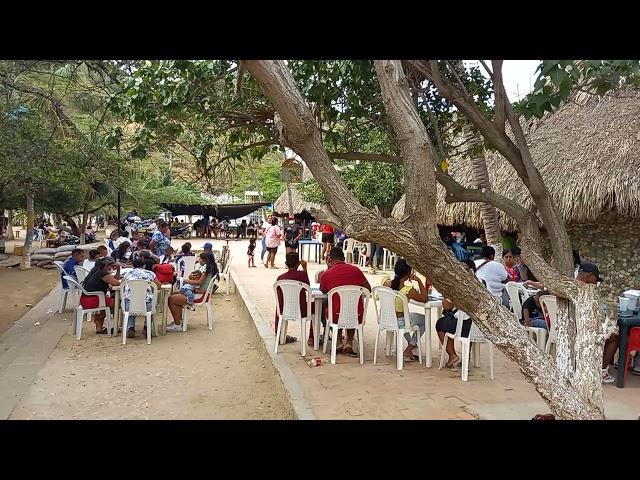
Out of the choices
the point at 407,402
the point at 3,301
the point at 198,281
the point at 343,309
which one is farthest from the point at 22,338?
the point at 407,402

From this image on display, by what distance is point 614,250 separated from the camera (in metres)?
10.5

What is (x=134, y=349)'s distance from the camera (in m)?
8.10

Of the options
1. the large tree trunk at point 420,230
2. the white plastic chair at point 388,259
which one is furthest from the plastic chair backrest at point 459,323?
the white plastic chair at point 388,259

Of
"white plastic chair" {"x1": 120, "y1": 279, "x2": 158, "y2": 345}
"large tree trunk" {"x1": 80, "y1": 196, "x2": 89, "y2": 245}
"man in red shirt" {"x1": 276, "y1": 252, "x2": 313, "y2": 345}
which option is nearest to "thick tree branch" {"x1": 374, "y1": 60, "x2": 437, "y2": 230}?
"man in red shirt" {"x1": 276, "y1": 252, "x2": 313, "y2": 345}

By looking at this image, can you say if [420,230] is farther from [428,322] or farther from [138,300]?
[138,300]

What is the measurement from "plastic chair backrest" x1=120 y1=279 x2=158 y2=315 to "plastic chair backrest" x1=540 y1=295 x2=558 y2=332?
515 centimetres

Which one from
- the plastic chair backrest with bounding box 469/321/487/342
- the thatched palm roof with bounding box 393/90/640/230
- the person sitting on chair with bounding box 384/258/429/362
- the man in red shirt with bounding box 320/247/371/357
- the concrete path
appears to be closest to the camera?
the concrete path

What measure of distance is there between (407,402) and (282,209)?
94.8 ft

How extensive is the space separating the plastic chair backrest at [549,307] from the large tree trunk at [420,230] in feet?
9.59

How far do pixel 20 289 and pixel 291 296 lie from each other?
9832 mm

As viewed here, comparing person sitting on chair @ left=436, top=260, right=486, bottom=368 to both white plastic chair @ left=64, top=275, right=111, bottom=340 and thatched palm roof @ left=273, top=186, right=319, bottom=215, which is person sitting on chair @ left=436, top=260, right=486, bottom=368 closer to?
white plastic chair @ left=64, top=275, right=111, bottom=340

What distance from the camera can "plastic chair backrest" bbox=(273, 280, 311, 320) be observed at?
7336mm

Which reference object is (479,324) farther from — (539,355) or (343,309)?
(343,309)
